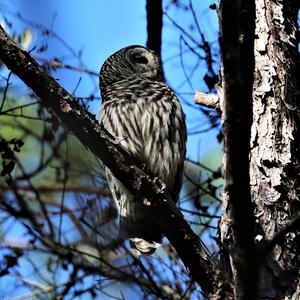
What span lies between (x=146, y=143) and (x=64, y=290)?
0.92 meters

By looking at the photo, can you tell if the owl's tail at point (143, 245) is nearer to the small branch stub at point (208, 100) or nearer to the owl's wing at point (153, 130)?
the owl's wing at point (153, 130)

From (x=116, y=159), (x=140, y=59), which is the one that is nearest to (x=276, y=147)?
(x=116, y=159)

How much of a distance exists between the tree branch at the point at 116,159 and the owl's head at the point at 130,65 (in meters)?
1.77

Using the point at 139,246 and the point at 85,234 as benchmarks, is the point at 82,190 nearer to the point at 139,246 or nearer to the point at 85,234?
the point at 85,234

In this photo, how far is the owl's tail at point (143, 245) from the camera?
11.0 feet

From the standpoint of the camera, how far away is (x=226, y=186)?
6.28ft

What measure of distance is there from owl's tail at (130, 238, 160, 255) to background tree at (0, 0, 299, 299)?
0.27 ft

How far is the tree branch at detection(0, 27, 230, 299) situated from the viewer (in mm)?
2373

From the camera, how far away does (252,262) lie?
5.17 feet

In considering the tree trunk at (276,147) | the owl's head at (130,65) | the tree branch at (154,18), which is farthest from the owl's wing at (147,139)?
the tree trunk at (276,147)

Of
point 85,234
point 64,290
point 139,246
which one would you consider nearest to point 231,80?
point 85,234

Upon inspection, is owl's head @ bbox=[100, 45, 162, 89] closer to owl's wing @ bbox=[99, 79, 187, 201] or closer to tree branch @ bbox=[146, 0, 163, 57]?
tree branch @ bbox=[146, 0, 163, 57]

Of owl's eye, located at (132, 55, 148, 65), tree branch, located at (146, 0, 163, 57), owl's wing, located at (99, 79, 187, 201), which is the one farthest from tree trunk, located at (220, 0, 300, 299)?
owl's eye, located at (132, 55, 148, 65)

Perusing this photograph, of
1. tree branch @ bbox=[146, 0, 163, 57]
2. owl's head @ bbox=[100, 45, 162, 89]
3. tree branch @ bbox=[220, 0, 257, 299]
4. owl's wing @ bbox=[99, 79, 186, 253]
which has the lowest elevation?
tree branch @ bbox=[220, 0, 257, 299]
